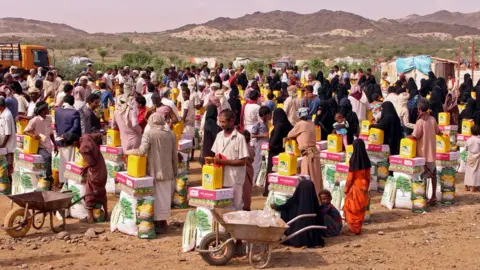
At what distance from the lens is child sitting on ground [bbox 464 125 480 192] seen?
41.9 ft

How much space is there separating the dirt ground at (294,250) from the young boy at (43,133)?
132 centimetres

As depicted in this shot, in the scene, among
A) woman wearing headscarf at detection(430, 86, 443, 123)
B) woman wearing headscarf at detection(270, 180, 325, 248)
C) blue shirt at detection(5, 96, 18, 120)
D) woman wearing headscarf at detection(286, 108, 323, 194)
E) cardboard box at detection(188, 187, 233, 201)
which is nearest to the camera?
cardboard box at detection(188, 187, 233, 201)

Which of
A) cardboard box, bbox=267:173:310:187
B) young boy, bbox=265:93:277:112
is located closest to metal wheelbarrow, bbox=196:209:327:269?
cardboard box, bbox=267:173:310:187

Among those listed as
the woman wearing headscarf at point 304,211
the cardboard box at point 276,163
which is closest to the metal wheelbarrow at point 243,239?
the woman wearing headscarf at point 304,211

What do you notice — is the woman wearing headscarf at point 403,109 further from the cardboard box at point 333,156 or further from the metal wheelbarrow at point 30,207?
the metal wheelbarrow at point 30,207

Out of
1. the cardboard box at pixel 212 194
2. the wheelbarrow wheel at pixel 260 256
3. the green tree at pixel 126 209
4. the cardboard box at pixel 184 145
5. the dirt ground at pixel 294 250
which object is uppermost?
the cardboard box at pixel 184 145

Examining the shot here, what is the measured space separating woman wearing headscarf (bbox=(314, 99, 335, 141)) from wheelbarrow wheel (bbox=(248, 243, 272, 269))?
16.2ft

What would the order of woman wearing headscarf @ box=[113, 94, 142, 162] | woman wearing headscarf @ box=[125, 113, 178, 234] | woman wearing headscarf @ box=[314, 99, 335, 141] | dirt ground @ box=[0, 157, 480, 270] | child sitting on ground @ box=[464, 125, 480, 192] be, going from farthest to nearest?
1. woman wearing headscarf @ box=[314, 99, 335, 141]
2. child sitting on ground @ box=[464, 125, 480, 192]
3. woman wearing headscarf @ box=[113, 94, 142, 162]
4. woman wearing headscarf @ box=[125, 113, 178, 234]
5. dirt ground @ box=[0, 157, 480, 270]

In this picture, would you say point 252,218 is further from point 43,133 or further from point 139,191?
point 43,133

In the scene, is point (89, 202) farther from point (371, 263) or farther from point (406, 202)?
point (406, 202)

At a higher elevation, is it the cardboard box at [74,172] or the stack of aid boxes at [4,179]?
the cardboard box at [74,172]

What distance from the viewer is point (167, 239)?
31.3 ft

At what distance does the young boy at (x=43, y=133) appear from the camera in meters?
11.4

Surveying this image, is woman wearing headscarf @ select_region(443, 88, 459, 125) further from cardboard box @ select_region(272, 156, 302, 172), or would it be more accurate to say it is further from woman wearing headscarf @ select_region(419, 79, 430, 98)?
cardboard box @ select_region(272, 156, 302, 172)
